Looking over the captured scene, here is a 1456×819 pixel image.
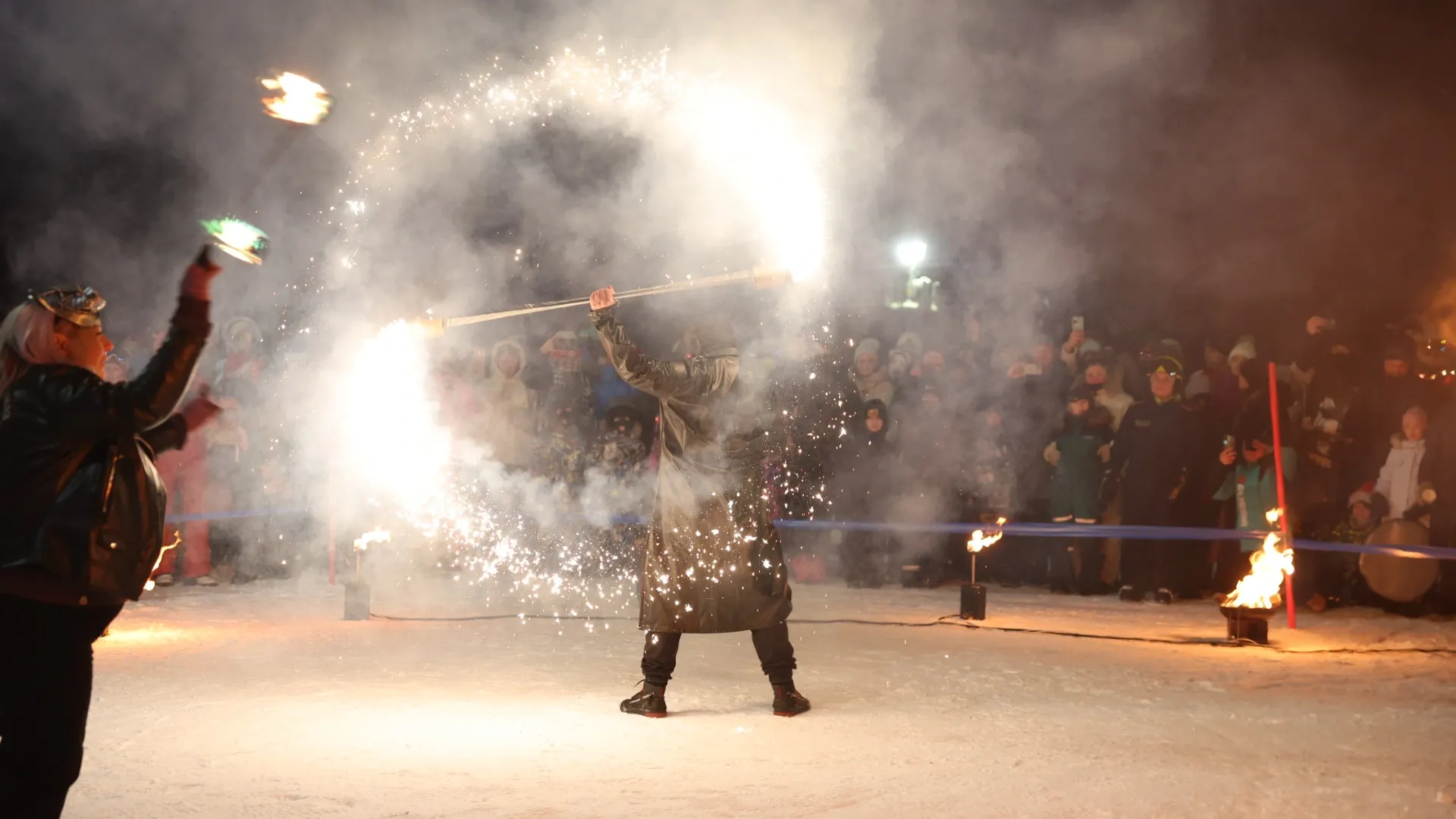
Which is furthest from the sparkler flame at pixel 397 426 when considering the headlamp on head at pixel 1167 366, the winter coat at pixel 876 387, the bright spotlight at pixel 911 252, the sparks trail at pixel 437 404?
the headlamp on head at pixel 1167 366

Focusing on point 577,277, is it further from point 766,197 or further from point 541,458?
point 766,197

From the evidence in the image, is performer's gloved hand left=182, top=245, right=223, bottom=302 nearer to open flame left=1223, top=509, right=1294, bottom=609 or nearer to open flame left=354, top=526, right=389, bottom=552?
open flame left=354, top=526, right=389, bottom=552

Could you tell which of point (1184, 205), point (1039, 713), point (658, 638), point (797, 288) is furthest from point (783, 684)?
point (1184, 205)

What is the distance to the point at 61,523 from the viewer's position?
2.98 metres

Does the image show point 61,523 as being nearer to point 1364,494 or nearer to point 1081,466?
point 1081,466

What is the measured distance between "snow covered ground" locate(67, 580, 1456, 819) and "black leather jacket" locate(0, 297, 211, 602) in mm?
1242

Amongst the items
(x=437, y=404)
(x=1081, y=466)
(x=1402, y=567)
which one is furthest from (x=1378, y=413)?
(x=437, y=404)

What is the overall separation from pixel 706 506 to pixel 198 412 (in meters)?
2.44

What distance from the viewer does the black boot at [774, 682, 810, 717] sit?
544 centimetres

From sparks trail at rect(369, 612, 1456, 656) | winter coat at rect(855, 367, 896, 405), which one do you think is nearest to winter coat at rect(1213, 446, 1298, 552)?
sparks trail at rect(369, 612, 1456, 656)

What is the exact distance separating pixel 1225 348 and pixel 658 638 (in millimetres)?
7423

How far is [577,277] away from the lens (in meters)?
13.0

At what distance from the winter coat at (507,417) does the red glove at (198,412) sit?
295 inches

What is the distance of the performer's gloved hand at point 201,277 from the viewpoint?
3201mm
